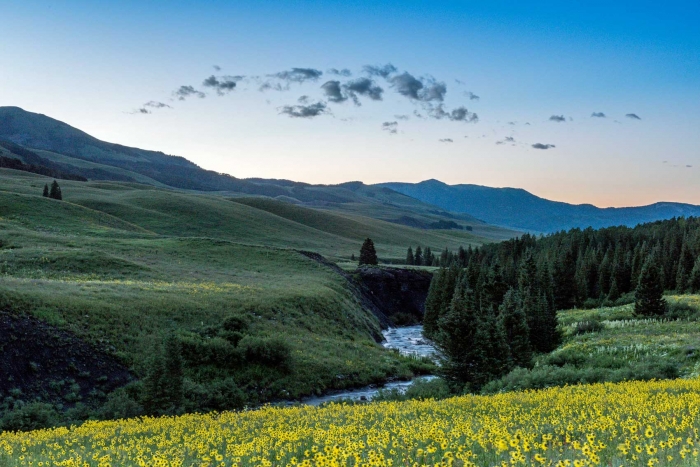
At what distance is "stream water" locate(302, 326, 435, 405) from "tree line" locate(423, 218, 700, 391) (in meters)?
3.04

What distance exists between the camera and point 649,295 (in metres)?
49.8

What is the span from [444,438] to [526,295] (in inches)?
1768

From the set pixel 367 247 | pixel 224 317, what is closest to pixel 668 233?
pixel 367 247

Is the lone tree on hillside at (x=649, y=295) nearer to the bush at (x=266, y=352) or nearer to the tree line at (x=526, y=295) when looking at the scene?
the tree line at (x=526, y=295)

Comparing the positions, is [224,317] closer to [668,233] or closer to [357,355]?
[357,355]

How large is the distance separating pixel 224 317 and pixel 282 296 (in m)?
11.6

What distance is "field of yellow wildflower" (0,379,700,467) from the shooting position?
22.5 ft

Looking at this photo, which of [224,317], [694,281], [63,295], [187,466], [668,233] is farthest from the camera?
[668,233]

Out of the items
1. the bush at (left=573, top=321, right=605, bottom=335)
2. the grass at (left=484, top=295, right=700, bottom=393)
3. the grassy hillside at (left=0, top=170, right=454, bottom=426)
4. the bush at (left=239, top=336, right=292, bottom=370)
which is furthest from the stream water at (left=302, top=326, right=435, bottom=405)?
the bush at (left=573, top=321, right=605, bottom=335)

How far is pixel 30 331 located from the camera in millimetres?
31000

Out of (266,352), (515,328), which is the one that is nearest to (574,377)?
(515,328)

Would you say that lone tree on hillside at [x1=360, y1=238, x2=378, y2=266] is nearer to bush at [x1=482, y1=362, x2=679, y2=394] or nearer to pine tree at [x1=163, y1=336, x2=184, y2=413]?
pine tree at [x1=163, y1=336, x2=184, y2=413]

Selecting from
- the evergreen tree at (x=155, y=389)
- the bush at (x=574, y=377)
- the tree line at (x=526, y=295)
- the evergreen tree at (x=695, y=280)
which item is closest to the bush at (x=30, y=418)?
the evergreen tree at (x=155, y=389)

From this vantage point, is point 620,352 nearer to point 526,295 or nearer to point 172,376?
point 526,295
